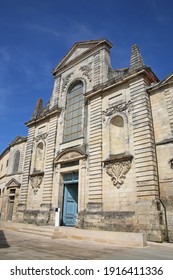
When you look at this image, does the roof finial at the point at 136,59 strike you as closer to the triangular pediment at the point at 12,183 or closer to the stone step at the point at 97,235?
the stone step at the point at 97,235

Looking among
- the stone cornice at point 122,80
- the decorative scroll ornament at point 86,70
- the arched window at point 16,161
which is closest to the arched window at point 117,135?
the stone cornice at point 122,80

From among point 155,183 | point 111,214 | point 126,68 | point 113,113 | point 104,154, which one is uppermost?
point 126,68

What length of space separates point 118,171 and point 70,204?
431 cm

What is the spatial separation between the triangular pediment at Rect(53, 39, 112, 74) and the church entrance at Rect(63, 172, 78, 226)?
29.4 ft

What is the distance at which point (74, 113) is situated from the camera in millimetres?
14148

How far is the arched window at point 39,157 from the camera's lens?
15.6 meters

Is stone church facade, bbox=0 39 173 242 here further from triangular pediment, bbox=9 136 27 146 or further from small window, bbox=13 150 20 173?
triangular pediment, bbox=9 136 27 146

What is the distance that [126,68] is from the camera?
1210 cm

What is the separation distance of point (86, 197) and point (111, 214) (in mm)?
1863

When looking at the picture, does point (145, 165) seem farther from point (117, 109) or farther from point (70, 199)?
point (70, 199)

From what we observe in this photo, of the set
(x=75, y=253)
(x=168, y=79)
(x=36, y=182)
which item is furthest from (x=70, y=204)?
(x=168, y=79)

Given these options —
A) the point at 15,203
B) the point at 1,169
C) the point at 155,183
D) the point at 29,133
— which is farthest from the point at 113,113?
the point at 1,169

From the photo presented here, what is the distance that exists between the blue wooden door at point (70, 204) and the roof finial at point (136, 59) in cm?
780
